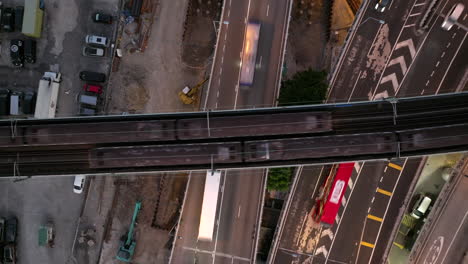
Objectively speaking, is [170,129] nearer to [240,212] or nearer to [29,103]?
[240,212]

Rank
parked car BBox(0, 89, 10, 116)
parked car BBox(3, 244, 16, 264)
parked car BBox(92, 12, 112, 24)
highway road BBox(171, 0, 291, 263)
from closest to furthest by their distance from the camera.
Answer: highway road BBox(171, 0, 291, 263)
parked car BBox(92, 12, 112, 24)
parked car BBox(0, 89, 10, 116)
parked car BBox(3, 244, 16, 264)

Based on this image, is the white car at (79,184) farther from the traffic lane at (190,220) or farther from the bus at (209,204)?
the bus at (209,204)

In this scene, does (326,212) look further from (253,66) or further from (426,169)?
(253,66)

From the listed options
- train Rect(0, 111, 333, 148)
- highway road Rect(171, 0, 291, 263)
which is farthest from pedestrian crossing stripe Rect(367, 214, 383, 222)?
highway road Rect(171, 0, 291, 263)

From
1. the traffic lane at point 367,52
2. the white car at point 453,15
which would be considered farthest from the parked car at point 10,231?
the white car at point 453,15

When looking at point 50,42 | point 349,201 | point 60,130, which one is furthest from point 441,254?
point 50,42

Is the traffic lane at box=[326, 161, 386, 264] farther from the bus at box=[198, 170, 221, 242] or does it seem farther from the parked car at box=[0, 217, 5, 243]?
the parked car at box=[0, 217, 5, 243]

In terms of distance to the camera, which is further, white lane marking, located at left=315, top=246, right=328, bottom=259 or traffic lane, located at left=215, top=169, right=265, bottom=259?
white lane marking, located at left=315, top=246, right=328, bottom=259
